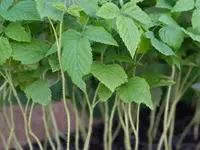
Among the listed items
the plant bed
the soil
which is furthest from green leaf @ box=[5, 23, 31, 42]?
the soil

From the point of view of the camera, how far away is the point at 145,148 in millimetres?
1873

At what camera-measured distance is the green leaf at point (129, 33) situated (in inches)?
42.3

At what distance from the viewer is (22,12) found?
3.77 feet

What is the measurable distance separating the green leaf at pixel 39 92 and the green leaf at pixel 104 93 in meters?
0.13

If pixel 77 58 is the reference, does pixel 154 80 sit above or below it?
below

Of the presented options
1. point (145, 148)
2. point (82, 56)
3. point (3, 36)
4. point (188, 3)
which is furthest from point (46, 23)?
point (145, 148)

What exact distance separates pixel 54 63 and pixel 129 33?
21cm

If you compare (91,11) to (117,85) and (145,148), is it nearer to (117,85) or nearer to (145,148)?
(117,85)

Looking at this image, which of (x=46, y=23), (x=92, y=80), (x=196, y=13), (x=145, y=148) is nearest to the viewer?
(x=196, y=13)

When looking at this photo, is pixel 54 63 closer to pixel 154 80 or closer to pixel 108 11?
pixel 108 11

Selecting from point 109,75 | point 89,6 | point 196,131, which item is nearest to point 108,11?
point 89,6

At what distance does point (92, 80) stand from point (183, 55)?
0.38 metres

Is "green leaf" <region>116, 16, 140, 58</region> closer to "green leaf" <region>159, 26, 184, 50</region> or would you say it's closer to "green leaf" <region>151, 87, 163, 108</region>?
"green leaf" <region>159, 26, 184, 50</region>

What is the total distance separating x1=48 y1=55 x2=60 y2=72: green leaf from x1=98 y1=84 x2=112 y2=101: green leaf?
0.13m
